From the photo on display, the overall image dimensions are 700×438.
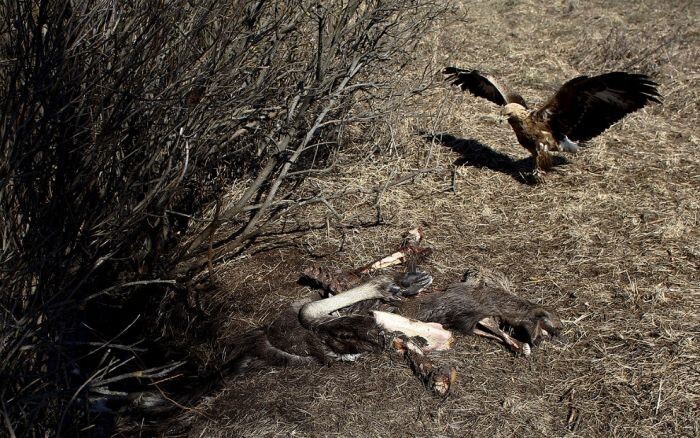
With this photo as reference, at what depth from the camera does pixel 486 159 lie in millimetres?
6324

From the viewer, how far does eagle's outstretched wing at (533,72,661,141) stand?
5.27m

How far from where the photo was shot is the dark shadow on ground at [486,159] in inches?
240

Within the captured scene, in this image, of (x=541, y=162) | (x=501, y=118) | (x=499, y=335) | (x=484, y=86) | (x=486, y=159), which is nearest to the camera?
(x=499, y=335)

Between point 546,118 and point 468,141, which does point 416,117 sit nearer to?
point 468,141

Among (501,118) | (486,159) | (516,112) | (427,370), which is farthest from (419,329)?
(501,118)

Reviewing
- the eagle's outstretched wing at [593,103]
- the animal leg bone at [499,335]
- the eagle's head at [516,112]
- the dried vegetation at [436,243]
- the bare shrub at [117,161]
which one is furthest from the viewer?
the eagle's head at [516,112]

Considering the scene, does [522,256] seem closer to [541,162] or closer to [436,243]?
[436,243]

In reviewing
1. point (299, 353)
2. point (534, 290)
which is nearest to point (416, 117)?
point (534, 290)

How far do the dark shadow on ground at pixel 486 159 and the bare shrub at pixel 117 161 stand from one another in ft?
3.88

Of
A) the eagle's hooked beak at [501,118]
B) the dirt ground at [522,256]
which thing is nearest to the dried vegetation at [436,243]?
the dirt ground at [522,256]

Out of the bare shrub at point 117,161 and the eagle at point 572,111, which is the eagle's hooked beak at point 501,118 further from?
the bare shrub at point 117,161

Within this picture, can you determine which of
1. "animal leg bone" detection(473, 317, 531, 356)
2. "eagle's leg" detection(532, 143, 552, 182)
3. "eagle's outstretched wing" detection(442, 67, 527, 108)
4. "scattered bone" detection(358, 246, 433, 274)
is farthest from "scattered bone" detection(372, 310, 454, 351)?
"eagle's outstretched wing" detection(442, 67, 527, 108)

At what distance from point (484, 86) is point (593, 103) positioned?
3.25ft

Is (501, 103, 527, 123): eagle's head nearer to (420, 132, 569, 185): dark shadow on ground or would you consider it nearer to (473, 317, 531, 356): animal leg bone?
(420, 132, 569, 185): dark shadow on ground
